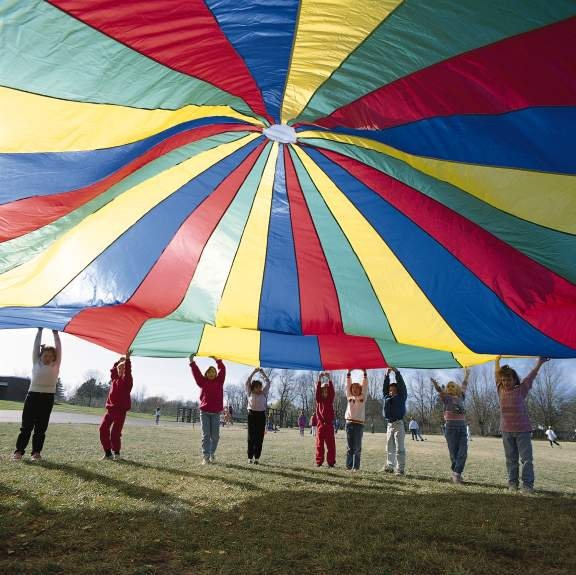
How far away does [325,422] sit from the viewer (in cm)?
707

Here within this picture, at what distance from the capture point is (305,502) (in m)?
3.98

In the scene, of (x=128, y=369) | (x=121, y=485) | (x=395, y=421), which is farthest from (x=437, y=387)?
(x=128, y=369)

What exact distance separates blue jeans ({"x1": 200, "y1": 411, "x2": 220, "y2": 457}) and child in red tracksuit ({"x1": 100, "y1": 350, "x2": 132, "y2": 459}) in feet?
3.59

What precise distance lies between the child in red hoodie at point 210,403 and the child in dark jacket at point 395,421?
2490 mm

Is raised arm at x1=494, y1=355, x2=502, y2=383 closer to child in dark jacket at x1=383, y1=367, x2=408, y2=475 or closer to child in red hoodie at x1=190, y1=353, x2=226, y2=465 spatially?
child in dark jacket at x1=383, y1=367, x2=408, y2=475

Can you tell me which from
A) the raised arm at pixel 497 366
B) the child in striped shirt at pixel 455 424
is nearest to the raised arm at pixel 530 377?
the raised arm at pixel 497 366

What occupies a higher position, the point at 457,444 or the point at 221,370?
the point at 221,370

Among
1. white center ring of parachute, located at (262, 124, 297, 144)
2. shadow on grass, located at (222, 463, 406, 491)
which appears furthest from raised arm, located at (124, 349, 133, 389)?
white center ring of parachute, located at (262, 124, 297, 144)

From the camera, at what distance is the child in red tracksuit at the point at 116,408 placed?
20.6 ft

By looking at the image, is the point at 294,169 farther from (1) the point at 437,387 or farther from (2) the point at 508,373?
(1) the point at 437,387

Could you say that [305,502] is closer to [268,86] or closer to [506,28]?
[268,86]

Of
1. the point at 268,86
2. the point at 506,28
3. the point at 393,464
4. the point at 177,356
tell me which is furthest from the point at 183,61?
the point at 393,464

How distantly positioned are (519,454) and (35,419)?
5.70 meters

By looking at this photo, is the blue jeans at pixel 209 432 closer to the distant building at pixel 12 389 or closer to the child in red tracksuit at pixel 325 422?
the child in red tracksuit at pixel 325 422
